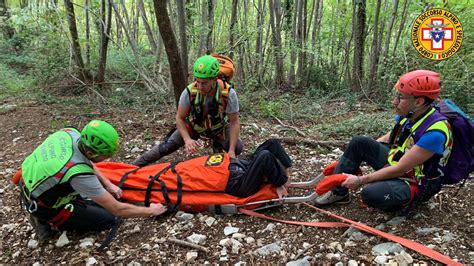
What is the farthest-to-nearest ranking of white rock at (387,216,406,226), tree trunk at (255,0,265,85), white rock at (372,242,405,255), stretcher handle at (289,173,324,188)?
tree trunk at (255,0,265,85) → stretcher handle at (289,173,324,188) → white rock at (387,216,406,226) → white rock at (372,242,405,255)

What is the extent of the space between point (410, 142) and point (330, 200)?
1.12m

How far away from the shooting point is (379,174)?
365cm

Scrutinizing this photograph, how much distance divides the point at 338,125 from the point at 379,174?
11.4ft

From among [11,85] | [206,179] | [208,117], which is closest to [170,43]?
[208,117]

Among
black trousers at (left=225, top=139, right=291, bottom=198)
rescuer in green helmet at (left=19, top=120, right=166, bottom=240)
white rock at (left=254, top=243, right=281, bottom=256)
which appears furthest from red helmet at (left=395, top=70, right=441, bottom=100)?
rescuer in green helmet at (left=19, top=120, right=166, bottom=240)

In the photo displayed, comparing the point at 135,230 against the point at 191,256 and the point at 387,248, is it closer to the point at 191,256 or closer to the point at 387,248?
Answer: the point at 191,256

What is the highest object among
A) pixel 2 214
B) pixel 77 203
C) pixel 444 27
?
pixel 444 27

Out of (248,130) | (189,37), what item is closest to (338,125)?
(248,130)

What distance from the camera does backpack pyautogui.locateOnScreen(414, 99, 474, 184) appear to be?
3.44 meters

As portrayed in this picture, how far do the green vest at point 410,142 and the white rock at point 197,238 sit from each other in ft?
7.12

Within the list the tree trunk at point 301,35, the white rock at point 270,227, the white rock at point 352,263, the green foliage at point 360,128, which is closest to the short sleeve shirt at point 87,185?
the white rock at point 270,227

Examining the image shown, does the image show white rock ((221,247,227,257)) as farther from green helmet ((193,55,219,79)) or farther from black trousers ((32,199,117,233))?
green helmet ((193,55,219,79))

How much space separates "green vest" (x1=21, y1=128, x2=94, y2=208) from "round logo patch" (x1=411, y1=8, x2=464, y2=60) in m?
6.54

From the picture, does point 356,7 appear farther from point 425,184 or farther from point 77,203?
point 77,203
